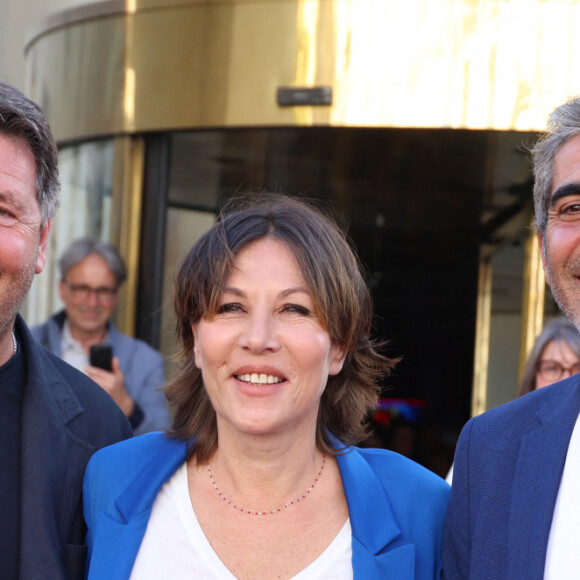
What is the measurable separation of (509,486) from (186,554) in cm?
83

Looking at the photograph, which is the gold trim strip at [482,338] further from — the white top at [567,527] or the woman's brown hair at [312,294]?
the white top at [567,527]

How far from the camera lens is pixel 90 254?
17.6 feet

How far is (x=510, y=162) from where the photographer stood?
19.1ft

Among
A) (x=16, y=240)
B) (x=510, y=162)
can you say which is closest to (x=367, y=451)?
(x=16, y=240)

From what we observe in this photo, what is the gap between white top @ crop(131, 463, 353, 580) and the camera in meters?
2.42

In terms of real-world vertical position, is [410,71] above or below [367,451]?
above

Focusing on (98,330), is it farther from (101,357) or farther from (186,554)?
(186,554)

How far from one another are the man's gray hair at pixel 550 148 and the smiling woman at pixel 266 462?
54 centimetres

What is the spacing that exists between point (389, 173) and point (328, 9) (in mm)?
1320

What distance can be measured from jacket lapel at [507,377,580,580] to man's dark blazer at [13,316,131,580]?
1133mm

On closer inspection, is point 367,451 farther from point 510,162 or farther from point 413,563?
point 510,162

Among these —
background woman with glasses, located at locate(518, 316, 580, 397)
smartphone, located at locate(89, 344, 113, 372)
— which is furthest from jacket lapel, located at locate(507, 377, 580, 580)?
smartphone, located at locate(89, 344, 113, 372)

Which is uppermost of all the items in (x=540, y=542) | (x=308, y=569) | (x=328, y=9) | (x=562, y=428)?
(x=328, y=9)

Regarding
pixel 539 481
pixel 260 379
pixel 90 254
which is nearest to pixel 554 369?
pixel 539 481
